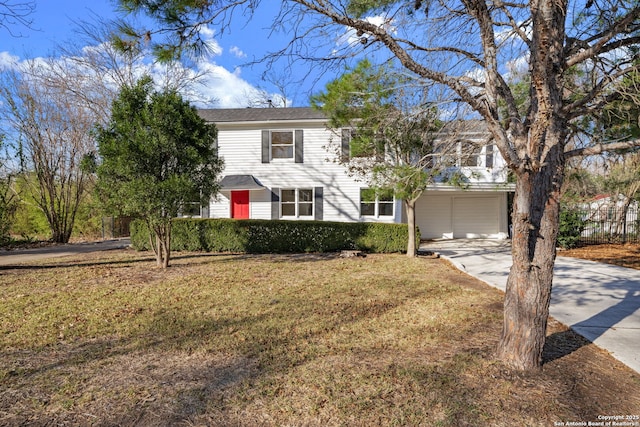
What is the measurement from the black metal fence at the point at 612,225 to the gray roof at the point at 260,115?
11.5 meters

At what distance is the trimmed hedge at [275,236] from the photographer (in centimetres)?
1110

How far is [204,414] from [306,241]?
907 centimetres

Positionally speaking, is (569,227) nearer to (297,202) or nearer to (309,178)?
(309,178)

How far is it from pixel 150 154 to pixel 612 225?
17.2m

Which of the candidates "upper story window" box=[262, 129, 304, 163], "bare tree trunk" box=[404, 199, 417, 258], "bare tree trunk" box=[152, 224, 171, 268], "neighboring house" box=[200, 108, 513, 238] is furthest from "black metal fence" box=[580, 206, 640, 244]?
"bare tree trunk" box=[152, 224, 171, 268]

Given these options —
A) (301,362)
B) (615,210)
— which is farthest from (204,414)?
(615,210)

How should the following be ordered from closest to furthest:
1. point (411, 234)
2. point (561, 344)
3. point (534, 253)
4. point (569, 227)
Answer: point (534, 253) < point (561, 344) < point (411, 234) < point (569, 227)

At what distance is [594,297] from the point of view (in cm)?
583

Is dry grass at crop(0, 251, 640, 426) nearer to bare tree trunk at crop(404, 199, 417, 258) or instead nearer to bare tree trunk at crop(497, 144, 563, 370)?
bare tree trunk at crop(497, 144, 563, 370)

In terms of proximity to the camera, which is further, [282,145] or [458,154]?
[282,145]

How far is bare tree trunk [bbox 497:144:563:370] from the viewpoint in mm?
2869

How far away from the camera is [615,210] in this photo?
1445 cm

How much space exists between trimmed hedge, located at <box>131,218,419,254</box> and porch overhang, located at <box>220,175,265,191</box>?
274 centimetres

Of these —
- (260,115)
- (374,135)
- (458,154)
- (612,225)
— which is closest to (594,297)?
(458,154)
